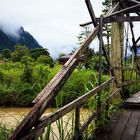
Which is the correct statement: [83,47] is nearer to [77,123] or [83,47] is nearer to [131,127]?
[77,123]

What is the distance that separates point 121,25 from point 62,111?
18.9ft

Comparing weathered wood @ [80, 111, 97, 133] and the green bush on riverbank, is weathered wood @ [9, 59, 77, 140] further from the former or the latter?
the green bush on riverbank

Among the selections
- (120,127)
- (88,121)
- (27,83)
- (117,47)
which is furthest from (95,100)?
(27,83)

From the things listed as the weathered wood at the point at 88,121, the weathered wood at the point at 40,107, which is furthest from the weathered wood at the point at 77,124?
the weathered wood at the point at 40,107

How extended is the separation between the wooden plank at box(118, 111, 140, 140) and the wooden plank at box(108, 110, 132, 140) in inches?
2.4

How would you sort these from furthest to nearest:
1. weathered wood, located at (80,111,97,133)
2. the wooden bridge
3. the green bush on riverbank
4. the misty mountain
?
the misty mountain
the green bush on riverbank
weathered wood, located at (80,111,97,133)
the wooden bridge

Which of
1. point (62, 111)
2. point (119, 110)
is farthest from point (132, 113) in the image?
point (62, 111)

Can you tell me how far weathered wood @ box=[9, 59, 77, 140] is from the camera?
2848mm

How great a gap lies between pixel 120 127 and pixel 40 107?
8.18 feet

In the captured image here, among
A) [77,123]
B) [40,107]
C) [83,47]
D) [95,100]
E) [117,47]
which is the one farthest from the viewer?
[117,47]

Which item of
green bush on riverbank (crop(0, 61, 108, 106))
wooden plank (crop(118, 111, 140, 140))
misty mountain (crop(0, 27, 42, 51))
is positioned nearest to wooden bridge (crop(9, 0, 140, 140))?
wooden plank (crop(118, 111, 140, 140))

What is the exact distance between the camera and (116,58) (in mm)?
8750

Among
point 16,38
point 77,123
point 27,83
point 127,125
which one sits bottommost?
point 16,38

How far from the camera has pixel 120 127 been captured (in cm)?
533
